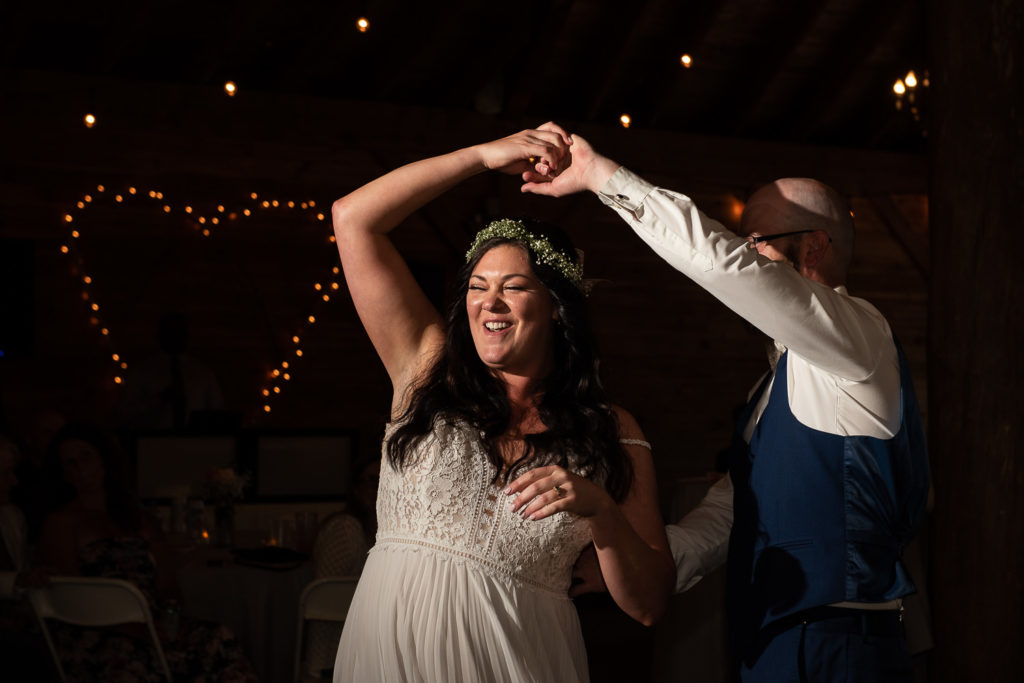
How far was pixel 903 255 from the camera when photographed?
1112cm

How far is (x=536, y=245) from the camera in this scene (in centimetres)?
211

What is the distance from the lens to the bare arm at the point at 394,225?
2.00 m

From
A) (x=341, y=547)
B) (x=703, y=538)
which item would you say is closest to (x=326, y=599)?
(x=341, y=547)

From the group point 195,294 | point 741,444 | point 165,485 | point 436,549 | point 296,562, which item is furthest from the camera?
point 195,294

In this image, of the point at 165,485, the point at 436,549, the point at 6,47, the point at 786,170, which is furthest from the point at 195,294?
the point at 436,549

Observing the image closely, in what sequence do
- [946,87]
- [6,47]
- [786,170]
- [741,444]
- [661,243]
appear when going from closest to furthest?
1. [661,243]
2. [741,444]
3. [946,87]
4. [6,47]
5. [786,170]

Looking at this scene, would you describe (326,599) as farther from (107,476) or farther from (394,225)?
(394,225)

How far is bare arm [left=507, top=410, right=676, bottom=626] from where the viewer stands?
1740mm

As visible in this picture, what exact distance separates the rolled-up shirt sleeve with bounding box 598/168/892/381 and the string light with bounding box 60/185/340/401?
24.2 ft

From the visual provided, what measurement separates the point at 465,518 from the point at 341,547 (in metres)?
2.51

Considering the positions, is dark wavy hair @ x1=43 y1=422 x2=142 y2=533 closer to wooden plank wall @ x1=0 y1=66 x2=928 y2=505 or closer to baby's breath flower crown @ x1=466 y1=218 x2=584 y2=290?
baby's breath flower crown @ x1=466 y1=218 x2=584 y2=290

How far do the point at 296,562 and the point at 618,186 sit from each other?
10.1 feet

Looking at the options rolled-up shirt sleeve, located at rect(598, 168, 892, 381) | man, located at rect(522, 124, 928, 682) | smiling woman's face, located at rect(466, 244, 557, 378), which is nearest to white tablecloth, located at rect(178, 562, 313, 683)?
smiling woman's face, located at rect(466, 244, 557, 378)

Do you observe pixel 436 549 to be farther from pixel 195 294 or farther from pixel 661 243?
pixel 195 294
